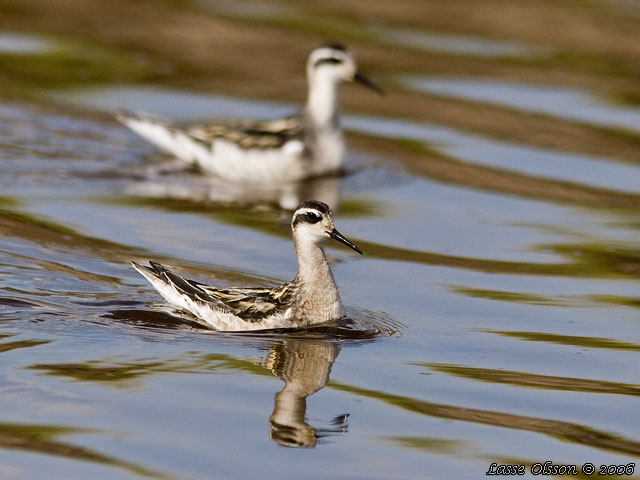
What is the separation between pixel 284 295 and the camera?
11008mm

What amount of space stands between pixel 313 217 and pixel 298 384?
78.3 inches

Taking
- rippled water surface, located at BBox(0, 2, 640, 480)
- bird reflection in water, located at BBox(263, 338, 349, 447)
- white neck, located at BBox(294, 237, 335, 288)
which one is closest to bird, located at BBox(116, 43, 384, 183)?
rippled water surface, located at BBox(0, 2, 640, 480)

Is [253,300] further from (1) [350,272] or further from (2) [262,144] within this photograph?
(2) [262,144]

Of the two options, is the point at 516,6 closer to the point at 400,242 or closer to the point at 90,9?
the point at 90,9

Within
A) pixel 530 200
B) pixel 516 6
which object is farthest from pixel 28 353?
pixel 516 6

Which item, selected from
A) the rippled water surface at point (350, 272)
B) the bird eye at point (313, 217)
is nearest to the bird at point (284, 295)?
the bird eye at point (313, 217)

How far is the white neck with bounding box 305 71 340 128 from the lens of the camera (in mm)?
17359

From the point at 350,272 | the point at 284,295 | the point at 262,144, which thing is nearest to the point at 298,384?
the point at 284,295

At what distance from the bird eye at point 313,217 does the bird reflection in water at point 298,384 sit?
3.27ft

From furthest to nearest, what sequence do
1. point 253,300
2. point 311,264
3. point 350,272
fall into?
1. point 350,272
2. point 311,264
3. point 253,300

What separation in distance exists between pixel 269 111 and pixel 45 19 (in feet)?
17.2

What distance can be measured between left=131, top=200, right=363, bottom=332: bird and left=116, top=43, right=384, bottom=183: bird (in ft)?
18.4

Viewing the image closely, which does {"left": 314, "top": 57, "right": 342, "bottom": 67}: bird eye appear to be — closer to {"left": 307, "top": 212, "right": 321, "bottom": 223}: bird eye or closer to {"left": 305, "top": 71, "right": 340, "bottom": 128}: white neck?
{"left": 305, "top": 71, "right": 340, "bottom": 128}: white neck

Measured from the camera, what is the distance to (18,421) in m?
8.45
